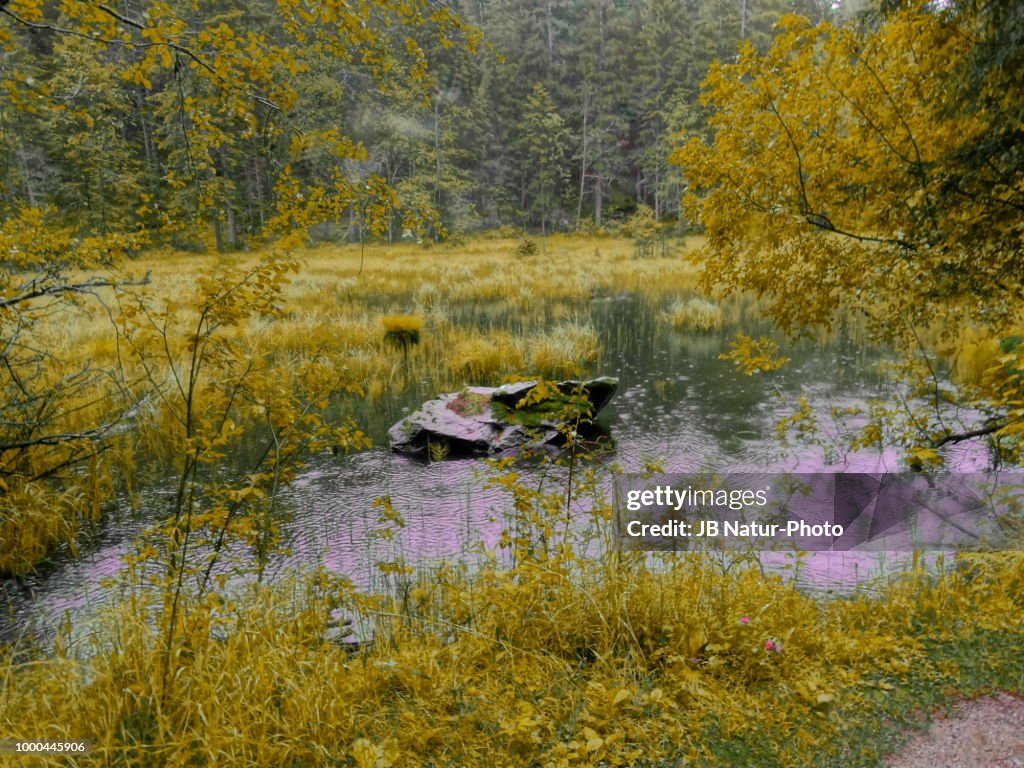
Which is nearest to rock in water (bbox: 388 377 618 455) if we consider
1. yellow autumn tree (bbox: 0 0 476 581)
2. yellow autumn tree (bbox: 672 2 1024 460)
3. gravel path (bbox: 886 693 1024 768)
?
yellow autumn tree (bbox: 0 0 476 581)

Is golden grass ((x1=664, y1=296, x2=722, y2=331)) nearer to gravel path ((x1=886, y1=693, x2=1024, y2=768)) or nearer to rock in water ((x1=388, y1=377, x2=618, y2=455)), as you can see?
rock in water ((x1=388, y1=377, x2=618, y2=455))

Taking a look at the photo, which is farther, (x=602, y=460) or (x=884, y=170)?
(x=602, y=460)

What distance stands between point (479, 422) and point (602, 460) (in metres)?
2.19

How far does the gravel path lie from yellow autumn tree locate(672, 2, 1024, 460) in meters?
1.77

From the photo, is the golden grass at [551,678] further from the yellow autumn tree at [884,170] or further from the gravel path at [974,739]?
the yellow autumn tree at [884,170]

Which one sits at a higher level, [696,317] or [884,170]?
[884,170]

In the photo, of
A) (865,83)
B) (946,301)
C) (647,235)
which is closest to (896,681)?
(946,301)

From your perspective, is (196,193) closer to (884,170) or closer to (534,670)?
(534,670)

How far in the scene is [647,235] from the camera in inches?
1403

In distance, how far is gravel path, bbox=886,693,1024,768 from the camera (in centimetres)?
251

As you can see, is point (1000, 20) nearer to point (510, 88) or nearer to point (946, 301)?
point (946, 301)

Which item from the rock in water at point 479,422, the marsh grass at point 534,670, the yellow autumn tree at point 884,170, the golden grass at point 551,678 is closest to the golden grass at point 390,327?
the rock in water at point 479,422

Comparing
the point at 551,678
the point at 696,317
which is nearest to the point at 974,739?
the point at 551,678

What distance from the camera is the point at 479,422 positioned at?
9578 millimetres
